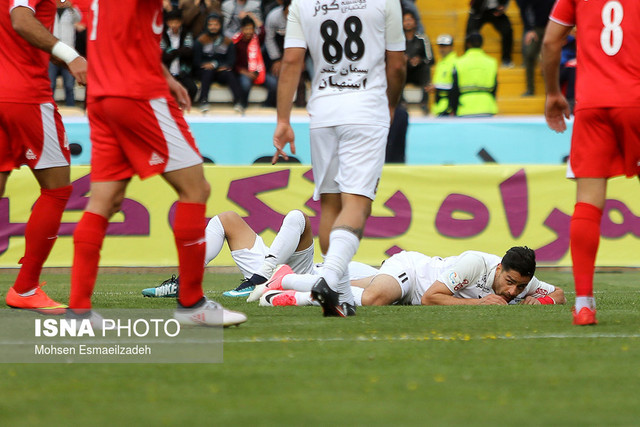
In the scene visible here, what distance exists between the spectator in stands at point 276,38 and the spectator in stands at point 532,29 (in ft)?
13.1

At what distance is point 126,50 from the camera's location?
16.7ft

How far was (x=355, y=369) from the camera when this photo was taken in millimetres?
4102

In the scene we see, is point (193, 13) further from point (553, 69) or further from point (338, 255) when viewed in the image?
point (553, 69)

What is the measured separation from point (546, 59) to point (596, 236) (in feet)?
3.25

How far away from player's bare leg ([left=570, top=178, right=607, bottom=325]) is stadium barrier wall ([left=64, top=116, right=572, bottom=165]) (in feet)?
24.6

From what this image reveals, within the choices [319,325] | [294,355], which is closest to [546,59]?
[319,325]

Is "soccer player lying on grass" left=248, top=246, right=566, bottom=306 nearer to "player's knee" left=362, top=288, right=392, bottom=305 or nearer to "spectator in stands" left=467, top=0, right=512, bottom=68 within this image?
"player's knee" left=362, top=288, right=392, bottom=305

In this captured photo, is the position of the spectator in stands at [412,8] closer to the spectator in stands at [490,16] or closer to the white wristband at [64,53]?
the spectator in stands at [490,16]

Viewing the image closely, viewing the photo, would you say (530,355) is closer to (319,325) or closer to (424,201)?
(319,325)

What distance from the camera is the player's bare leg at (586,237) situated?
551cm

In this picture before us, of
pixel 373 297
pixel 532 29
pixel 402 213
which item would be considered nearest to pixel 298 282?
pixel 373 297

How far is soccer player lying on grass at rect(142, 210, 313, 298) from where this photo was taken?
302 inches

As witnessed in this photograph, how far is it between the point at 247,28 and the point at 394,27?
33.5ft

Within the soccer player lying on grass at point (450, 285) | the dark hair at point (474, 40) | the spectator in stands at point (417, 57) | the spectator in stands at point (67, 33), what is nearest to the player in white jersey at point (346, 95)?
the soccer player lying on grass at point (450, 285)
